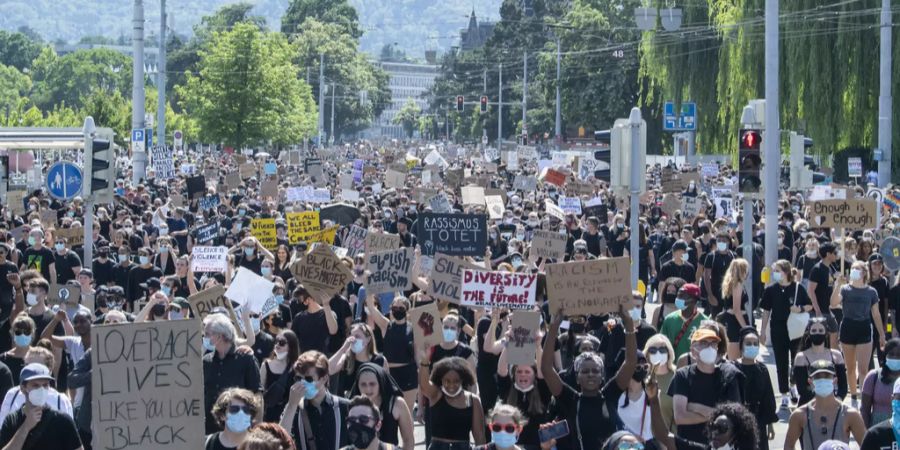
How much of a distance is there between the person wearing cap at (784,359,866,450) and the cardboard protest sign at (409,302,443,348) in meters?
3.23

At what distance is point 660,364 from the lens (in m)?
10.4

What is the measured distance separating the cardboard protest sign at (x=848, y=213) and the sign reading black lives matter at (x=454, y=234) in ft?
13.7

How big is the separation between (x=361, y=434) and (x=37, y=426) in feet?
6.25

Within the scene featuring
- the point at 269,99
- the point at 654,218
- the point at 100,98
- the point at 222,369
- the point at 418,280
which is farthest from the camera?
the point at 100,98

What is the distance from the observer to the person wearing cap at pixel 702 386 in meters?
9.52

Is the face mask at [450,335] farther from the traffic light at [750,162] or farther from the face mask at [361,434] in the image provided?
the traffic light at [750,162]

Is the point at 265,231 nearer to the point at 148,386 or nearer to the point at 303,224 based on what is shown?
the point at 303,224

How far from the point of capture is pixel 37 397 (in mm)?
8773

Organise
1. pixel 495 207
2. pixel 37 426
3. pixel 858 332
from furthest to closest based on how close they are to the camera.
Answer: pixel 495 207
pixel 858 332
pixel 37 426

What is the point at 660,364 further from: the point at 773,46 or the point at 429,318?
the point at 773,46

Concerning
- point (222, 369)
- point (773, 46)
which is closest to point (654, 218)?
point (773, 46)

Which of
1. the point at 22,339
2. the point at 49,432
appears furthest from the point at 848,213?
the point at 49,432

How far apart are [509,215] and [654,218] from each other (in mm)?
4096

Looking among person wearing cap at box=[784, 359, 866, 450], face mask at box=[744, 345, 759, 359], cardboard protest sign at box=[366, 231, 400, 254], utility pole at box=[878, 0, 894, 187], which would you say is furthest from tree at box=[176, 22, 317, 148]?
person wearing cap at box=[784, 359, 866, 450]
